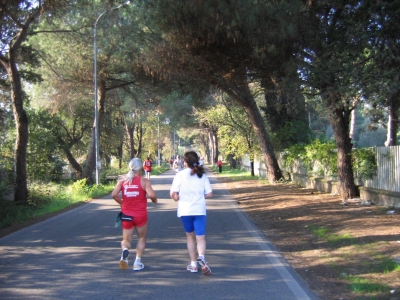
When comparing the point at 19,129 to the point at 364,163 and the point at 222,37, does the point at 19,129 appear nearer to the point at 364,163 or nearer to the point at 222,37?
the point at 222,37

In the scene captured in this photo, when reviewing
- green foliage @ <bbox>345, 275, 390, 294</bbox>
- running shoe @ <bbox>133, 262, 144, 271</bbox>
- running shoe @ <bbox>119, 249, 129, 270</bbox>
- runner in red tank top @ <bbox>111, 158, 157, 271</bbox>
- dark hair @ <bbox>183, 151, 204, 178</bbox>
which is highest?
dark hair @ <bbox>183, 151, 204, 178</bbox>

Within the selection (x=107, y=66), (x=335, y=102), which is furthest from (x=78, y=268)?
(x=107, y=66)

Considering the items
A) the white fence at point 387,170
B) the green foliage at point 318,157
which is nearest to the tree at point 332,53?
the white fence at point 387,170

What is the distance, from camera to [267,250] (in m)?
8.59

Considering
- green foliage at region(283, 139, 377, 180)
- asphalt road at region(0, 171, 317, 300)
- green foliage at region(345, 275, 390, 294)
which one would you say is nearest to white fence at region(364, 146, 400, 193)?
green foliage at region(283, 139, 377, 180)

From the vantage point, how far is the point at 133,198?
269 inches

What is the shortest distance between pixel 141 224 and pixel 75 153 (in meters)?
39.8

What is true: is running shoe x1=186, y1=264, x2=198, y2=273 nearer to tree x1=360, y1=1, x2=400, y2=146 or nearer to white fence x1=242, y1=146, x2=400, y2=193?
tree x1=360, y1=1, x2=400, y2=146

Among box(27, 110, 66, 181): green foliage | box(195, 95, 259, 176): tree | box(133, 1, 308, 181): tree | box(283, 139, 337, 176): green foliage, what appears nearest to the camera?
box(133, 1, 308, 181): tree

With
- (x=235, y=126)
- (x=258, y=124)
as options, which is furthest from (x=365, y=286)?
(x=235, y=126)

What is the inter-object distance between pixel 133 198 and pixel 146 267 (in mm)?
1180

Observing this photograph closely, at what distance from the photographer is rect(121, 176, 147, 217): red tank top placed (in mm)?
6824

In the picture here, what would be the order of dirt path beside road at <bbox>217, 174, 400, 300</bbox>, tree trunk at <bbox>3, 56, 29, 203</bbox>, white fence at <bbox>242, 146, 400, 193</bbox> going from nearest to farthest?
dirt path beside road at <bbox>217, 174, 400, 300</bbox>
white fence at <bbox>242, 146, 400, 193</bbox>
tree trunk at <bbox>3, 56, 29, 203</bbox>

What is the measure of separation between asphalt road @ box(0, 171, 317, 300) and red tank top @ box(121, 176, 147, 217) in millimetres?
913
